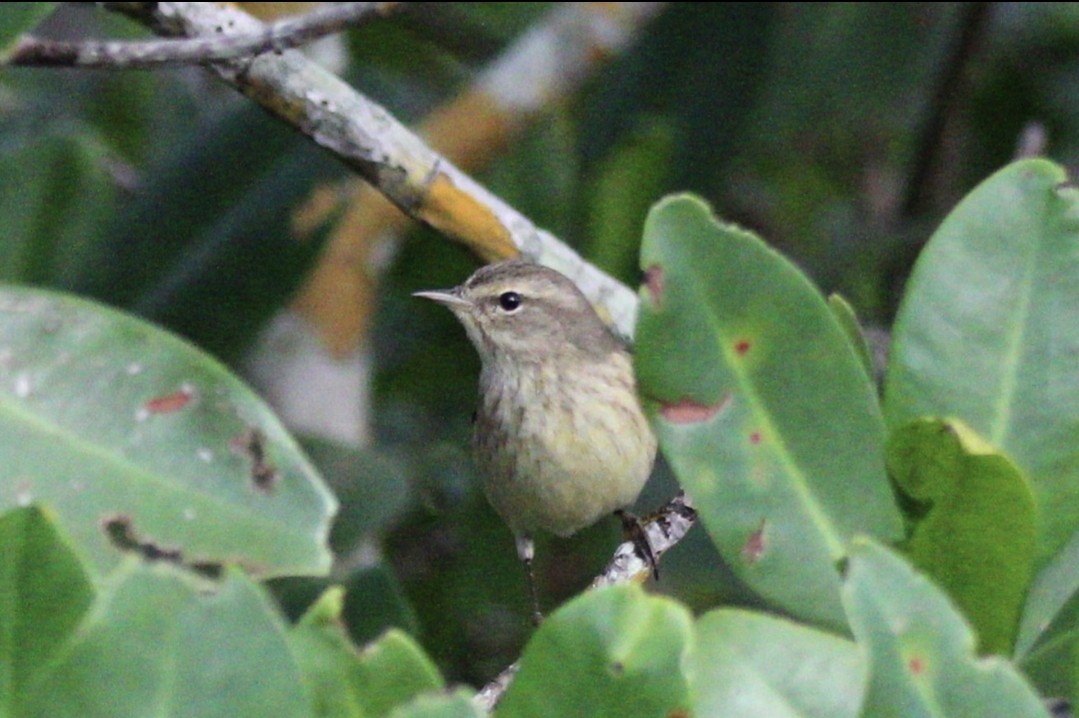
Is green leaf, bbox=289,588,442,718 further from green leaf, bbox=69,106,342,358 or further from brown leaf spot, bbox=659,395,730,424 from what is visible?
green leaf, bbox=69,106,342,358

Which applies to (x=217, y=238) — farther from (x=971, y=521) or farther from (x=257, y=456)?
(x=971, y=521)

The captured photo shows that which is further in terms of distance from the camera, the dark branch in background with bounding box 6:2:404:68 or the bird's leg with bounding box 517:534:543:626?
the bird's leg with bounding box 517:534:543:626

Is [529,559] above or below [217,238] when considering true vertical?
below

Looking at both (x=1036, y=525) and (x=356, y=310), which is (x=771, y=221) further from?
(x=1036, y=525)

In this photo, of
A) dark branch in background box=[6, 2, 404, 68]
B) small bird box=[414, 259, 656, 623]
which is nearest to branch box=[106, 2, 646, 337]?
dark branch in background box=[6, 2, 404, 68]

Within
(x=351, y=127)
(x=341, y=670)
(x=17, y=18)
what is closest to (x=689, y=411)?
(x=341, y=670)
